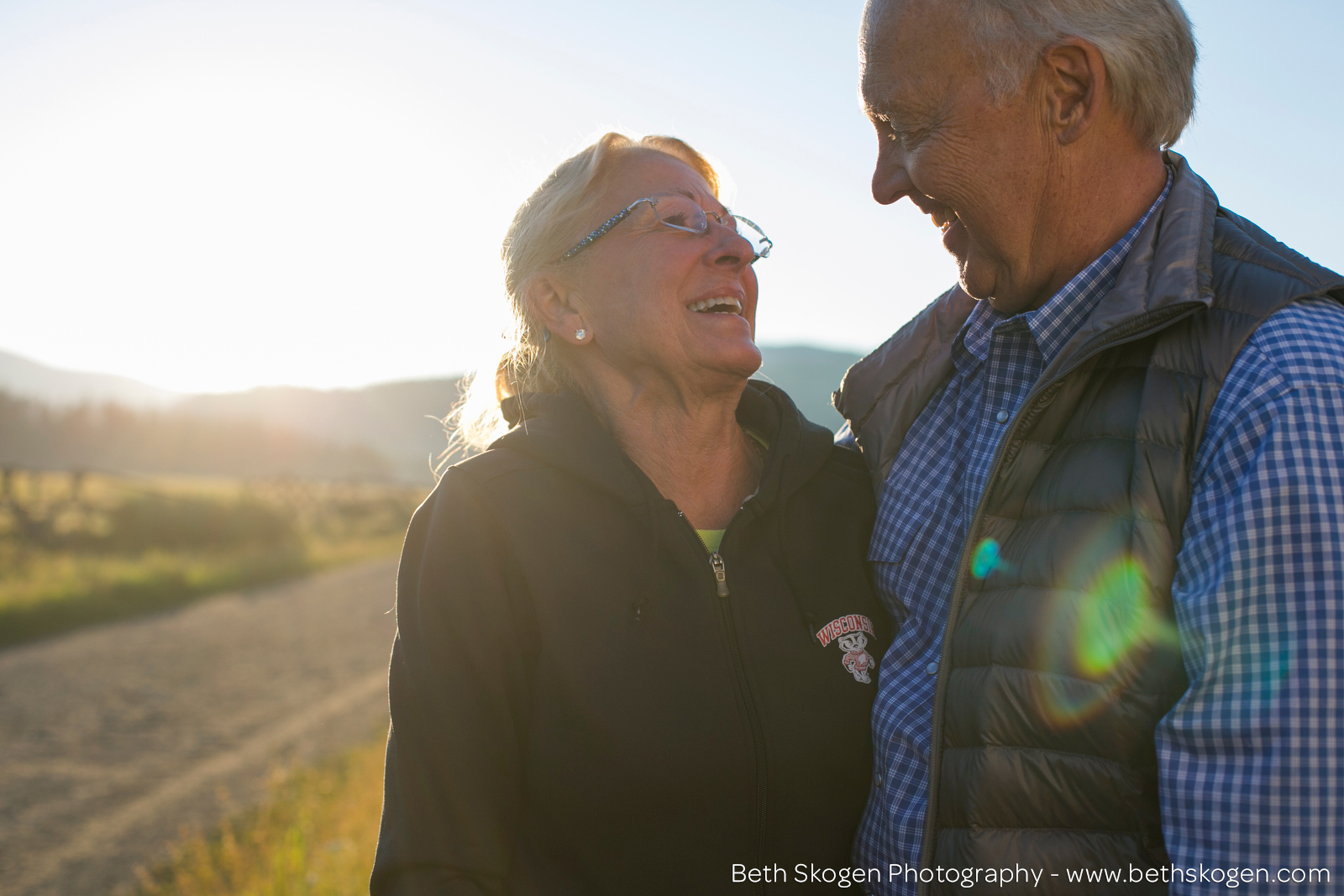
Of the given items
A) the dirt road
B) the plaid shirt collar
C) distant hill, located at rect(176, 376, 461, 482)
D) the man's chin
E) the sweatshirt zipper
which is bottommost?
the dirt road

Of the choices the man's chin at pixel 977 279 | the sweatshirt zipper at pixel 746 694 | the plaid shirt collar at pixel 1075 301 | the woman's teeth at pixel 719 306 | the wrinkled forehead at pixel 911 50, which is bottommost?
the sweatshirt zipper at pixel 746 694

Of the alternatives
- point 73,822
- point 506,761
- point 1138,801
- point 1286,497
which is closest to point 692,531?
point 506,761

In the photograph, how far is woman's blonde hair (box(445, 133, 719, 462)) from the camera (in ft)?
9.20

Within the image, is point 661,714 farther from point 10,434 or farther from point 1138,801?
point 10,434

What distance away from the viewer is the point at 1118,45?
1.84 m

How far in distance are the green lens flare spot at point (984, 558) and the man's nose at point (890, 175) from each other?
0.94 meters

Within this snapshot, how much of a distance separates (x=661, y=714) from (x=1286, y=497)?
1.37 metres

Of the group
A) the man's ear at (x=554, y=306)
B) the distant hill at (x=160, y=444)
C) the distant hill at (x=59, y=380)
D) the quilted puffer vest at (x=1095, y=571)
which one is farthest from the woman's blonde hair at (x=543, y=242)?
the distant hill at (x=59, y=380)

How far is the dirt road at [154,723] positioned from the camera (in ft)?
25.7

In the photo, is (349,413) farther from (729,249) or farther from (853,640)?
(853,640)

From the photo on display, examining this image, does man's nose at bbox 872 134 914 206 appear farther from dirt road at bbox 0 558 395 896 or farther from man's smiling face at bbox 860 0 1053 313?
dirt road at bbox 0 558 395 896

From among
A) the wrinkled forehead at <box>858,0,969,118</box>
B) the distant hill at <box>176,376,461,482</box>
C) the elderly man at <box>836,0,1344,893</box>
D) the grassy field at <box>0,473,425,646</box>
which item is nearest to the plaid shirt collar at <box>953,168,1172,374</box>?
the elderly man at <box>836,0,1344,893</box>

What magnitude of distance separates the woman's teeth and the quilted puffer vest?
1.18 m

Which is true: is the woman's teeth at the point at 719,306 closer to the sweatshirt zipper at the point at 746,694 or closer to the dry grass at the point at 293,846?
the sweatshirt zipper at the point at 746,694
